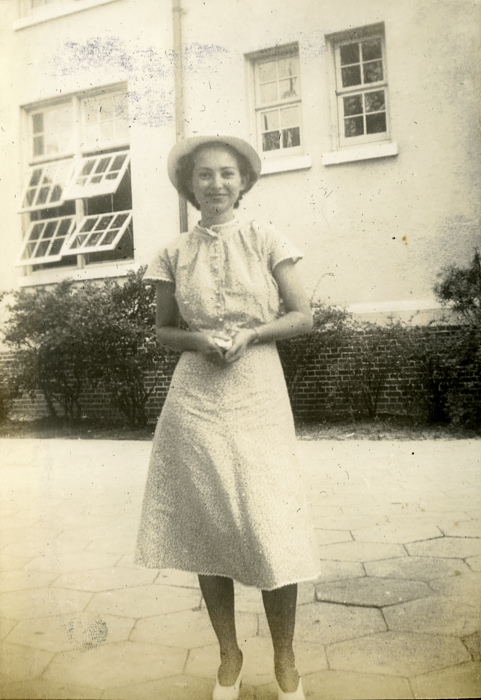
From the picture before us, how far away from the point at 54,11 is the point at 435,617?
2.71 m

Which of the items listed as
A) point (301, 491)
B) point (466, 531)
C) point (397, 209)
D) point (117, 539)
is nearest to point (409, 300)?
point (397, 209)

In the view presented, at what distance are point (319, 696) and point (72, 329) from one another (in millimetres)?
1776

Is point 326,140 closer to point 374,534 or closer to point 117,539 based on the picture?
point 374,534

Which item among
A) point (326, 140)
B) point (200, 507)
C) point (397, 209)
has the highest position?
point (326, 140)

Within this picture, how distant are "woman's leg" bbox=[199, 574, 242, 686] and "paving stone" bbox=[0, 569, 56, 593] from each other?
0.87 m

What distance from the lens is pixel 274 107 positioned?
240 centimetres

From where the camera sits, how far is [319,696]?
5.76 feet

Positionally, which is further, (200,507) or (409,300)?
(409,300)

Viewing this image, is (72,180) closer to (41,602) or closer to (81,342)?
(81,342)

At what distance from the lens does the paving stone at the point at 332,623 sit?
2.08 metres

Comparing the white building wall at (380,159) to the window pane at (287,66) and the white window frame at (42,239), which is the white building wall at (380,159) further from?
the white window frame at (42,239)

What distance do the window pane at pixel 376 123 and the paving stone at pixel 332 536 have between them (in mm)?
1975

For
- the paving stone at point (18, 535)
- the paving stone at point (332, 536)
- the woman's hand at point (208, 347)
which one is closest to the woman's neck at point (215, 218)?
the woman's hand at point (208, 347)

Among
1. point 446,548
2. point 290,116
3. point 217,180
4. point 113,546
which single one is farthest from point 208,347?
point 113,546
